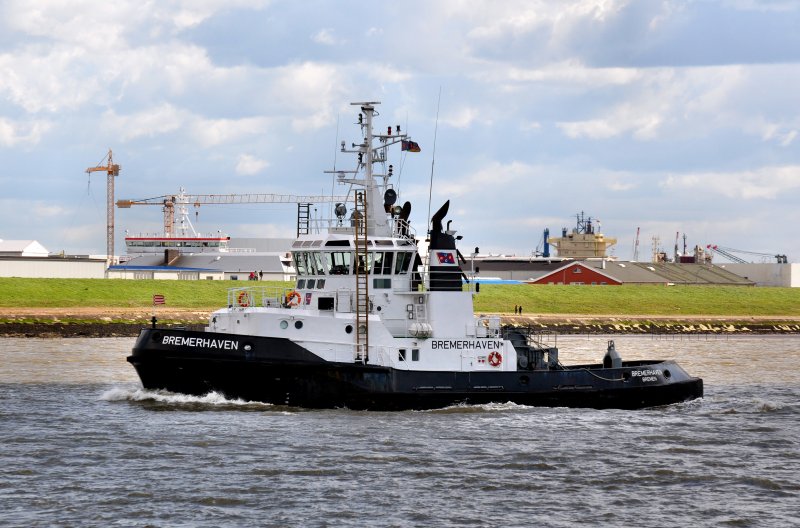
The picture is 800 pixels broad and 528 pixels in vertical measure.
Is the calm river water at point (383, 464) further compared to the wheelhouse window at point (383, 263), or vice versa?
the wheelhouse window at point (383, 263)

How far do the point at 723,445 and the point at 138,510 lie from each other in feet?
45.3

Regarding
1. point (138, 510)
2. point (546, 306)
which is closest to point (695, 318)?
point (546, 306)

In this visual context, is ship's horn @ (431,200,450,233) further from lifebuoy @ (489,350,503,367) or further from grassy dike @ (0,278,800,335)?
grassy dike @ (0,278,800,335)

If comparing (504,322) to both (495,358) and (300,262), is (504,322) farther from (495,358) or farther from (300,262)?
(300,262)

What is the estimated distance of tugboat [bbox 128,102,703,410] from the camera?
29.6 metres

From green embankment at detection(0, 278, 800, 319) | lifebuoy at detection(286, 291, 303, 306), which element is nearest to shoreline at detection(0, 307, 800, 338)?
green embankment at detection(0, 278, 800, 319)

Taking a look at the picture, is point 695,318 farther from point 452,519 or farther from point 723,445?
point 452,519

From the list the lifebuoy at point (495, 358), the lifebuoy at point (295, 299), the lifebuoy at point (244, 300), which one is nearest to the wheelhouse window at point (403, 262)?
the lifebuoy at point (295, 299)


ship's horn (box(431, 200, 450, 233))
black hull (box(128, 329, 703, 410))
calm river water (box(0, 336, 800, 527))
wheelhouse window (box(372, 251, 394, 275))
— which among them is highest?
ship's horn (box(431, 200, 450, 233))

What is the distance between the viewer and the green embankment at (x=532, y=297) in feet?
243

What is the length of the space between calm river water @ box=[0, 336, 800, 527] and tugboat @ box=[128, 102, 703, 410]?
0.60 meters

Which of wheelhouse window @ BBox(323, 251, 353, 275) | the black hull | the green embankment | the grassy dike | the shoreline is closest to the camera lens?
the black hull

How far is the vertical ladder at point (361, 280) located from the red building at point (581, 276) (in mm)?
81613

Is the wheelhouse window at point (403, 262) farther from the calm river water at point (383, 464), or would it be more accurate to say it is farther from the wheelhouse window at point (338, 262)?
the calm river water at point (383, 464)
